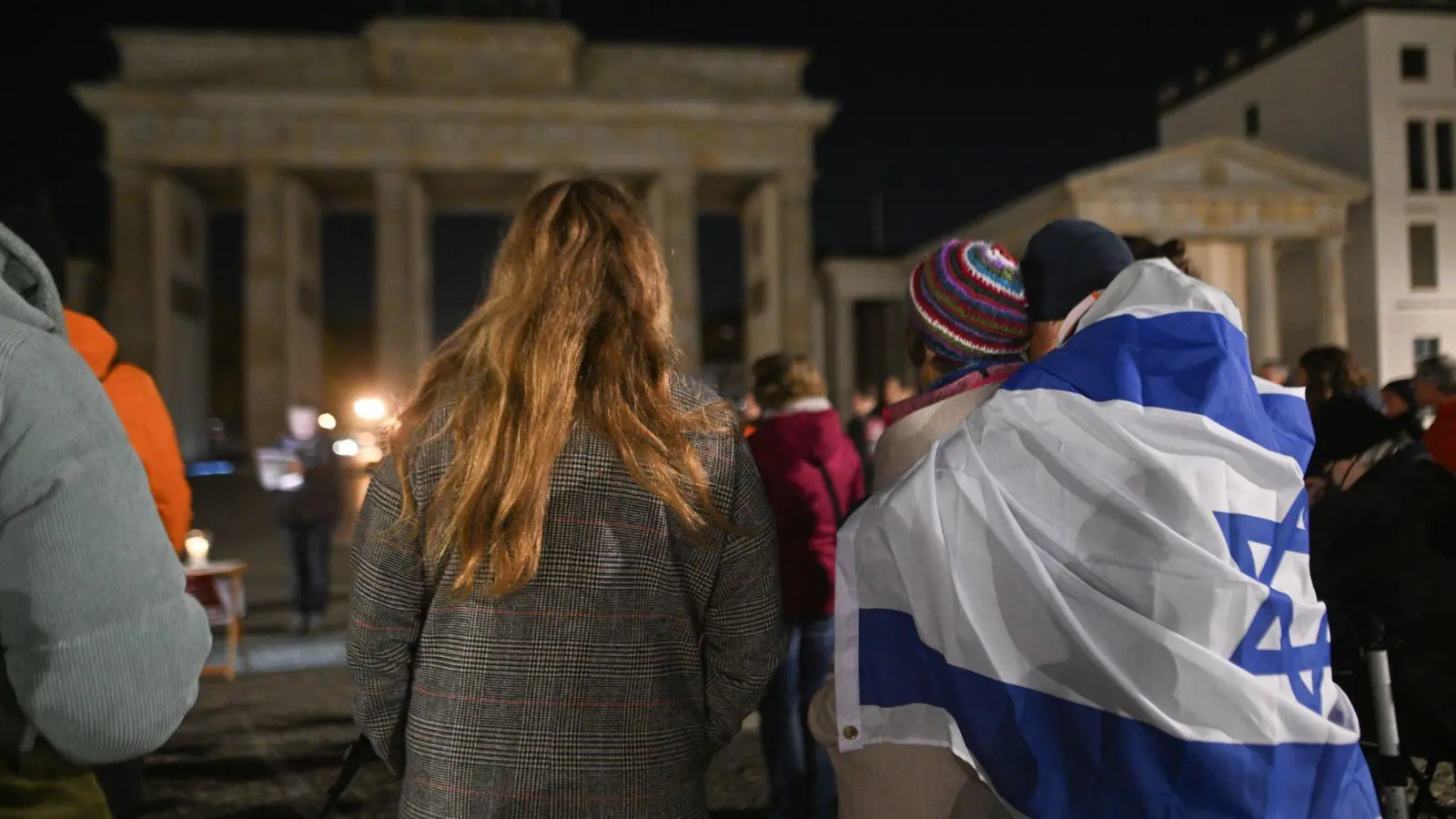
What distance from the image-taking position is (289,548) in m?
8.91

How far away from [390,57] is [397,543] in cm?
3151

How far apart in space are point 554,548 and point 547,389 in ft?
0.90

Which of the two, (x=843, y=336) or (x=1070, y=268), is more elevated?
(x=843, y=336)

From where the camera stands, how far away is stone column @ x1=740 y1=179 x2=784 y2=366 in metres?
31.7

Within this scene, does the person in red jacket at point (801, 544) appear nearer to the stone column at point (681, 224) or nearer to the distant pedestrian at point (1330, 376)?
the distant pedestrian at point (1330, 376)

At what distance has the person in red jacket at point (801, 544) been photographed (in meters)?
3.96

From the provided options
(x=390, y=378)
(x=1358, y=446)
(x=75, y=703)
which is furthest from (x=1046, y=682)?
(x=390, y=378)

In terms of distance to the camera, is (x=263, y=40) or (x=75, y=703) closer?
(x=75, y=703)

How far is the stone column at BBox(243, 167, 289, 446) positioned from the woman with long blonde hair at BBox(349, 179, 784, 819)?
1191 inches

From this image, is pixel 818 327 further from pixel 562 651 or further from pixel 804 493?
pixel 562 651

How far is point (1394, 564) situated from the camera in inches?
116

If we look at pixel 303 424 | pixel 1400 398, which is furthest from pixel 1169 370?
pixel 303 424

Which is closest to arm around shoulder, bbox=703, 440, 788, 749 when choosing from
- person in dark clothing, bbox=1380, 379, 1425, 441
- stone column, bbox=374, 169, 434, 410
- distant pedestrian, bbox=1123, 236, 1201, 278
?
distant pedestrian, bbox=1123, 236, 1201, 278

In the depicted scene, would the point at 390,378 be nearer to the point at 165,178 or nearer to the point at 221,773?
the point at 165,178
